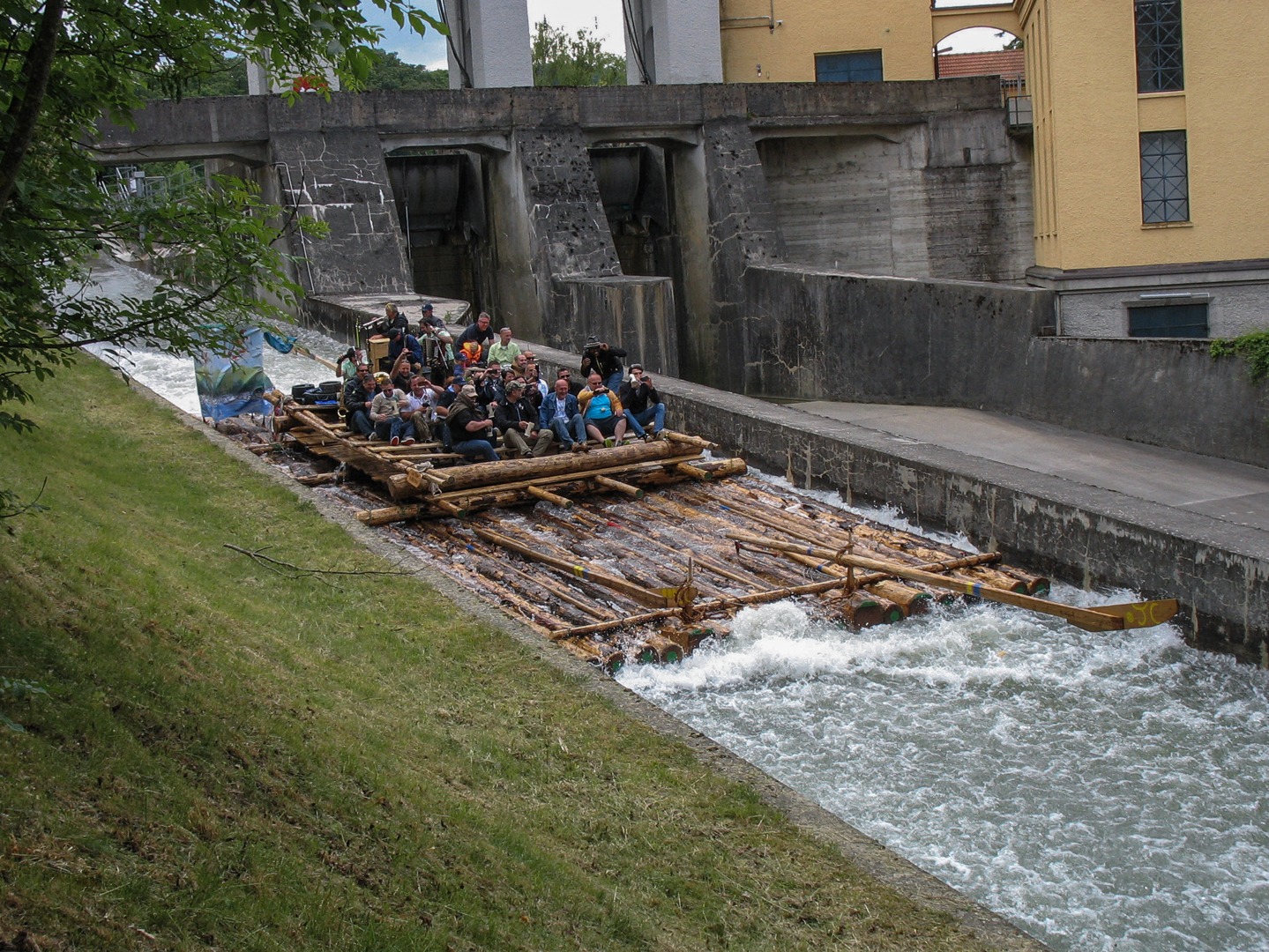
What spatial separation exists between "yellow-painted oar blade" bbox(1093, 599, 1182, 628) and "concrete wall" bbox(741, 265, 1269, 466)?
7.59 meters

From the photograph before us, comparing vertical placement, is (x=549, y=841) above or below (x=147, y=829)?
below

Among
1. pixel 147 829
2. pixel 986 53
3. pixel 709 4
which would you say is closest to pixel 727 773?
pixel 147 829

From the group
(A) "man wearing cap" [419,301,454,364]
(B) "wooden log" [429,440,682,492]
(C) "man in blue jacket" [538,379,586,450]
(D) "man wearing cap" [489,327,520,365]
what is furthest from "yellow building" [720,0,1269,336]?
(C) "man in blue jacket" [538,379,586,450]

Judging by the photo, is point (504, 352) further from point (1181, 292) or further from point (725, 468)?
point (1181, 292)

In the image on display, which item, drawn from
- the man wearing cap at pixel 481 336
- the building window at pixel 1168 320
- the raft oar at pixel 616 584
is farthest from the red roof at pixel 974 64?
the raft oar at pixel 616 584

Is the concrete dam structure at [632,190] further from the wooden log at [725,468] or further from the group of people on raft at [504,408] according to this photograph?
the wooden log at [725,468]

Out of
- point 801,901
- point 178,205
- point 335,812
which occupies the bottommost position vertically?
point 801,901

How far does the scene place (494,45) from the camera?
2564 cm

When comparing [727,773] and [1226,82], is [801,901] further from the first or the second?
[1226,82]

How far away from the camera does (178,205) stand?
185 inches

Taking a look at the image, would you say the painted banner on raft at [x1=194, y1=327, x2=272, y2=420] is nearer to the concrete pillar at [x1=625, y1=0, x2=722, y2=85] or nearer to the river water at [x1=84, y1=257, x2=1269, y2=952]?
the river water at [x1=84, y1=257, x2=1269, y2=952]

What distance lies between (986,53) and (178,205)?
3086cm

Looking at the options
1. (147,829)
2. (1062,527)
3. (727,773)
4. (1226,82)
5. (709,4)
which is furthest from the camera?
(709,4)

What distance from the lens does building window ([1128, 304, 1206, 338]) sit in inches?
838
